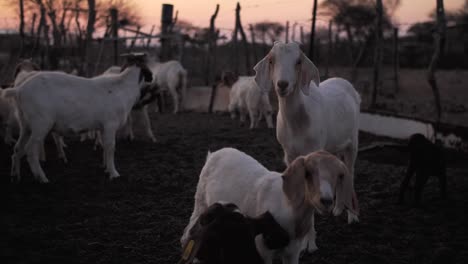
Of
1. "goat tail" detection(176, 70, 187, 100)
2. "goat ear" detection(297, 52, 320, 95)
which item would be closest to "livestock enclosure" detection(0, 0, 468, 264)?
"goat ear" detection(297, 52, 320, 95)

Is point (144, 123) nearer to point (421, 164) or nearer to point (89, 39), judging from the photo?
point (89, 39)

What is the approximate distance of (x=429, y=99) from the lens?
63.8ft

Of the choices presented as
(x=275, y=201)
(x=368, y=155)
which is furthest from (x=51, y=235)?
(x=368, y=155)

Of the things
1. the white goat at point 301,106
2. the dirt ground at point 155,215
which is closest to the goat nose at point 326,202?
the dirt ground at point 155,215

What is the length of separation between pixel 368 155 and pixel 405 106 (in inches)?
318

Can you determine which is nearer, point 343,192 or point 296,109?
point 343,192

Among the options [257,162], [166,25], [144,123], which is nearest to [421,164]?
[257,162]

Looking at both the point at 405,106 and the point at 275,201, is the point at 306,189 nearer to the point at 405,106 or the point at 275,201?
the point at 275,201

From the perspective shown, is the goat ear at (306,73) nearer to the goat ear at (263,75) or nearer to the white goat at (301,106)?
the white goat at (301,106)

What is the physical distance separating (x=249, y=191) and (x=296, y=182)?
69cm

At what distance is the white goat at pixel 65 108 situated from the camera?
7832 mm

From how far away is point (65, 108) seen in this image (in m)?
8.05

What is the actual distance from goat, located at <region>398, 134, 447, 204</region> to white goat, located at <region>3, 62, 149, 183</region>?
4463 millimetres

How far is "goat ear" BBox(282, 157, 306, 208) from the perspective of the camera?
372 centimetres
